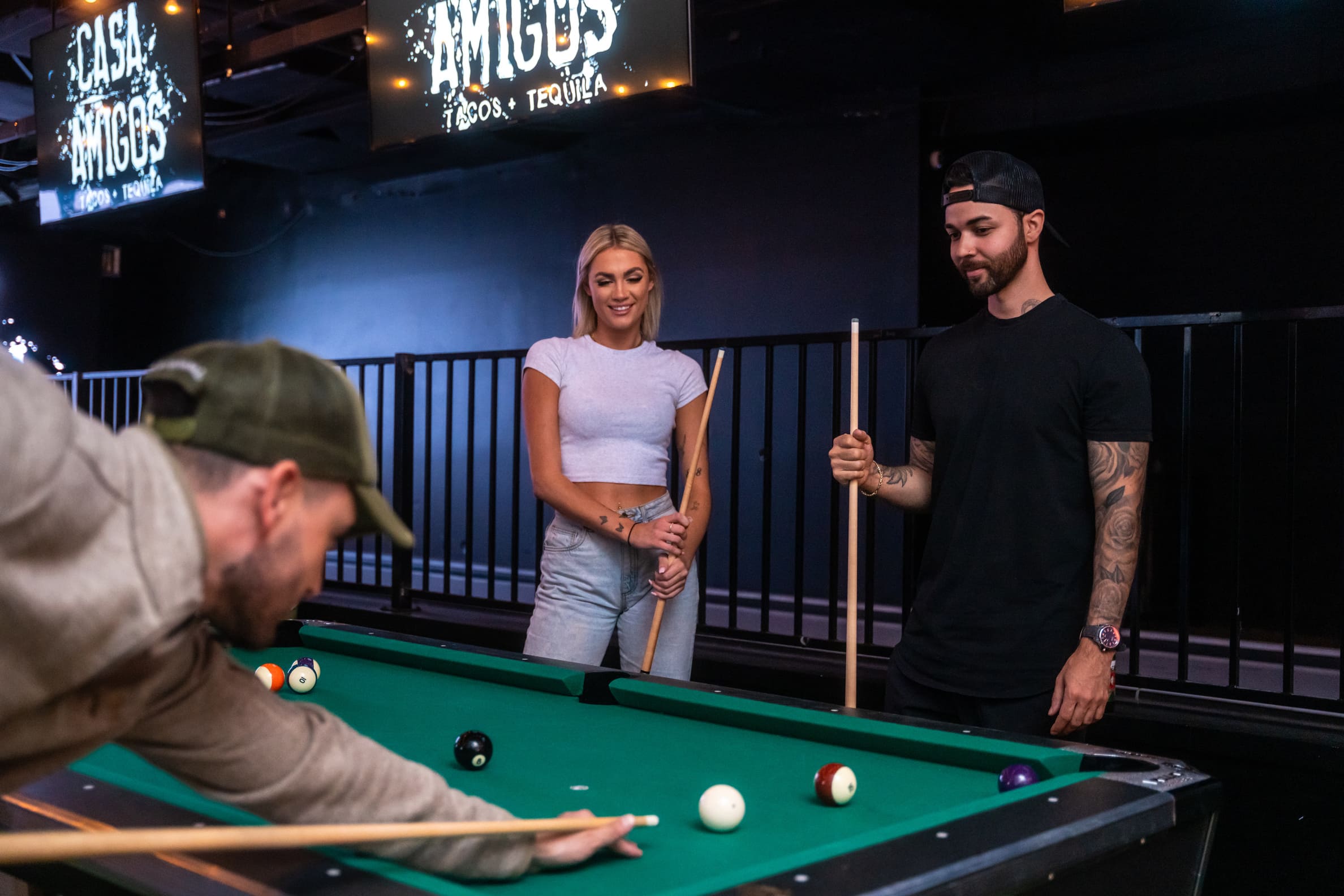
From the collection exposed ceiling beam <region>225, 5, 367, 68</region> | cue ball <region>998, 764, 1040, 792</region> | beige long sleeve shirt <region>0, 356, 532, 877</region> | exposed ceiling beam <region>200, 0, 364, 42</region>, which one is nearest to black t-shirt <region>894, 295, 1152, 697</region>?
cue ball <region>998, 764, 1040, 792</region>

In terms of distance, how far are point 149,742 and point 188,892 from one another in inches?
5.8

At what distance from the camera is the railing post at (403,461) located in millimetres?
4992

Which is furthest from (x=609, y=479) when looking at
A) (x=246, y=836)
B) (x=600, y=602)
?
(x=246, y=836)

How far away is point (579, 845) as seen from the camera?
1.25m

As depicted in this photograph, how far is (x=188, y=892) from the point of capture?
1146 millimetres

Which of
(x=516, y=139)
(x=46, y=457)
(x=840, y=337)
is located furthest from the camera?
(x=516, y=139)

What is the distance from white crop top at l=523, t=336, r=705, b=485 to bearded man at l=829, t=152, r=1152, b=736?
0.78 meters

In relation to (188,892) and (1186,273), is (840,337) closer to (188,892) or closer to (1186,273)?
(1186,273)

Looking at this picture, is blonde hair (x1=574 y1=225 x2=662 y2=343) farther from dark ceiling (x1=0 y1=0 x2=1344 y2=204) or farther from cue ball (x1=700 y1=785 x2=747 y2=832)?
cue ball (x1=700 y1=785 x2=747 y2=832)

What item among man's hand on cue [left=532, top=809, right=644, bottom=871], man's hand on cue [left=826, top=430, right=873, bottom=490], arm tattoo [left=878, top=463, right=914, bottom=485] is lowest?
man's hand on cue [left=532, top=809, right=644, bottom=871]

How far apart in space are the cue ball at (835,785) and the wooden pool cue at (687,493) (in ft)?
4.02

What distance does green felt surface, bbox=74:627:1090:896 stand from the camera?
50.6 inches

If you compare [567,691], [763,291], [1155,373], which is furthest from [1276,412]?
[567,691]

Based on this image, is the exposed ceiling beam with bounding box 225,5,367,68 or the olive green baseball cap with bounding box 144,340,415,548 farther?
the exposed ceiling beam with bounding box 225,5,367,68
